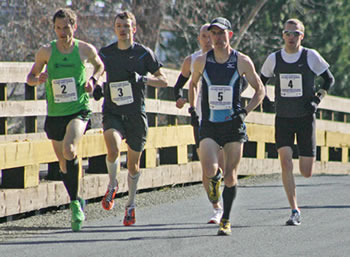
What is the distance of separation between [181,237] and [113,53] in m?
2.00

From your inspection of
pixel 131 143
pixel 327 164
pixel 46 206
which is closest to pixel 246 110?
pixel 131 143

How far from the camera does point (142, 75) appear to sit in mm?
8758

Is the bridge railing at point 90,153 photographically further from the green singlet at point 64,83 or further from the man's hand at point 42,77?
the man's hand at point 42,77

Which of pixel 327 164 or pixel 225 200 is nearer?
pixel 225 200

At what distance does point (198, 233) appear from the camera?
26.4 ft

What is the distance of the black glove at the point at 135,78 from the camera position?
338 inches

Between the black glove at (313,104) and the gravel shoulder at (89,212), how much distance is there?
2.21 meters

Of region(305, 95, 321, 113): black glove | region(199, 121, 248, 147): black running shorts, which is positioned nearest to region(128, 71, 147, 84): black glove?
region(199, 121, 248, 147): black running shorts

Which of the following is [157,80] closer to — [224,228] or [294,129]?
[294,129]

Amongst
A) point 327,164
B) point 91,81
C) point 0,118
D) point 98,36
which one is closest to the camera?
point 91,81

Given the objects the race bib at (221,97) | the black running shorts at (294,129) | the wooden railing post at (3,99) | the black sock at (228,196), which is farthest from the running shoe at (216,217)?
the wooden railing post at (3,99)

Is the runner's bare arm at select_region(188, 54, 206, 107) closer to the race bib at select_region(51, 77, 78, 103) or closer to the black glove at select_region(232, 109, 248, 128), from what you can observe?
the black glove at select_region(232, 109, 248, 128)

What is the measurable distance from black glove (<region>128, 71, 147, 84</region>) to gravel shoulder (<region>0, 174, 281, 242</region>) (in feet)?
4.78

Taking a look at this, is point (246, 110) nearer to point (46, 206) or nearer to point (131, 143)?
point (131, 143)
